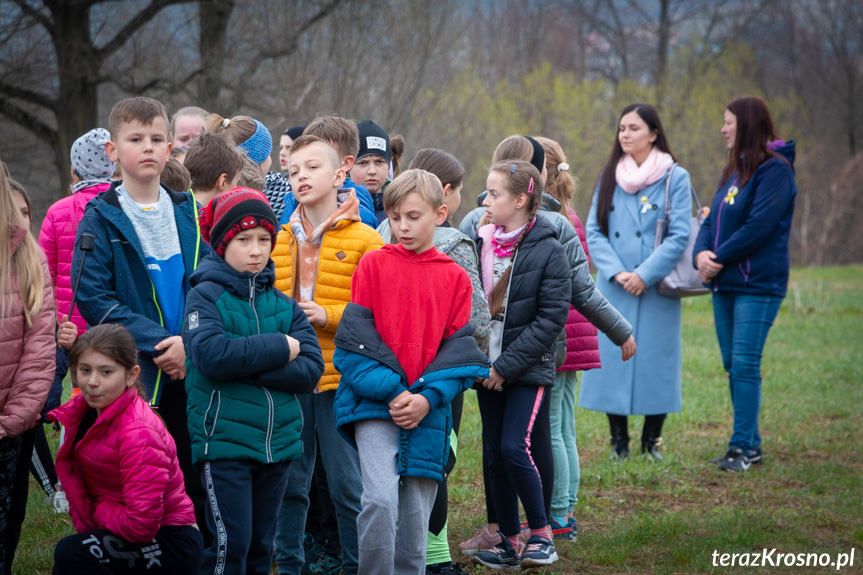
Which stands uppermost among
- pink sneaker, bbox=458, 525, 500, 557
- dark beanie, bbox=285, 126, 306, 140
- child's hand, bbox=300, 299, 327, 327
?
dark beanie, bbox=285, 126, 306, 140

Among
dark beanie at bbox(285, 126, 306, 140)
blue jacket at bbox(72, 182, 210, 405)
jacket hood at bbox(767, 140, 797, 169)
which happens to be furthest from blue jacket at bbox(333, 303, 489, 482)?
jacket hood at bbox(767, 140, 797, 169)

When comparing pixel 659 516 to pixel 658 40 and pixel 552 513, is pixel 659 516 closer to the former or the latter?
pixel 552 513

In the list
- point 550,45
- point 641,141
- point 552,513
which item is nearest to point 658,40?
point 550,45

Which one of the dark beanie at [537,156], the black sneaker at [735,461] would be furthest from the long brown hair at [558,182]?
the black sneaker at [735,461]

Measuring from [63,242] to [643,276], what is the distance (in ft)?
12.2

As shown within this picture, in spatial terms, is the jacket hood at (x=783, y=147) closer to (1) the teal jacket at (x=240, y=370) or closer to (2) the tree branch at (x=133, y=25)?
(1) the teal jacket at (x=240, y=370)

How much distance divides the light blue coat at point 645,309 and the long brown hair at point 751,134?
464 mm

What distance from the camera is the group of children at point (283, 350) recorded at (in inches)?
120

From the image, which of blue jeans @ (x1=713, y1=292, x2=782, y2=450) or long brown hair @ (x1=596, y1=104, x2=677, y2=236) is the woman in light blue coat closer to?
long brown hair @ (x1=596, y1=104, x2=677, y2=236)

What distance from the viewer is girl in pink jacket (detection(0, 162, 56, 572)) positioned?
10.6ft

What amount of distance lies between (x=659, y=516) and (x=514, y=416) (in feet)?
4.70

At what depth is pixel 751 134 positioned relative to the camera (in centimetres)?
606

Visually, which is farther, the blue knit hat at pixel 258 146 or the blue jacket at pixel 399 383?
the blue knit hat at pixel 258 146

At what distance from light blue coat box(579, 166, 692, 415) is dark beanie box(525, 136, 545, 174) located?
175cm
